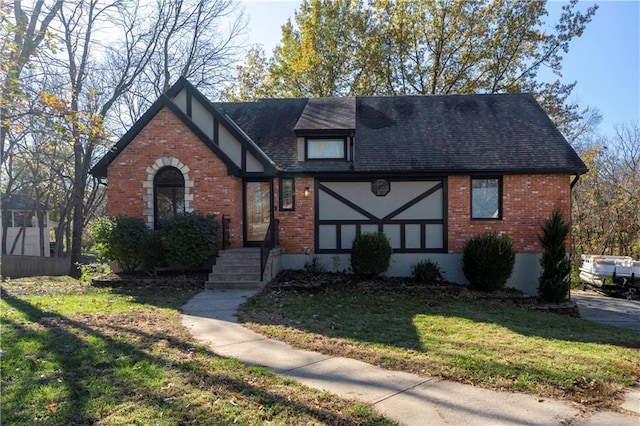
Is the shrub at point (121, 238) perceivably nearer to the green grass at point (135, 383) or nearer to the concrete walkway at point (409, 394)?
the green grass at point (135, 383)

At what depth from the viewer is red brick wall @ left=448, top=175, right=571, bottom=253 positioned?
13227mm

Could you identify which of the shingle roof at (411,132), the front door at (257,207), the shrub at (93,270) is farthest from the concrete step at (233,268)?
the shrub at (93,270)

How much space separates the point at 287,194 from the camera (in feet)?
45.2

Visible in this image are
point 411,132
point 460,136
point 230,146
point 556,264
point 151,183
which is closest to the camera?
point 556,264

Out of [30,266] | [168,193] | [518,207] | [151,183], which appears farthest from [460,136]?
[30,266]

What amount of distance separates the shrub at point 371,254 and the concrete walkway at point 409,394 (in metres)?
6.65

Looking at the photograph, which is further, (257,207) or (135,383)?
(257,207)

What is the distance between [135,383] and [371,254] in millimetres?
8855

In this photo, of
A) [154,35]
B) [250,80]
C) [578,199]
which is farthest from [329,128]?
[578,199]

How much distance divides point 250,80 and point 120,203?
1639 centimetres

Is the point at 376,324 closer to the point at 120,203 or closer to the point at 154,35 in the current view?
the point at 120,203

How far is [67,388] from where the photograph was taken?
4242 mm

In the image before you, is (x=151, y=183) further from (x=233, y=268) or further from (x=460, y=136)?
(x=460, y=136)

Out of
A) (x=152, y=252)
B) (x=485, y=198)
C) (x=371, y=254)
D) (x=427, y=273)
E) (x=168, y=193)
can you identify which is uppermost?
(x=168, y=193)
